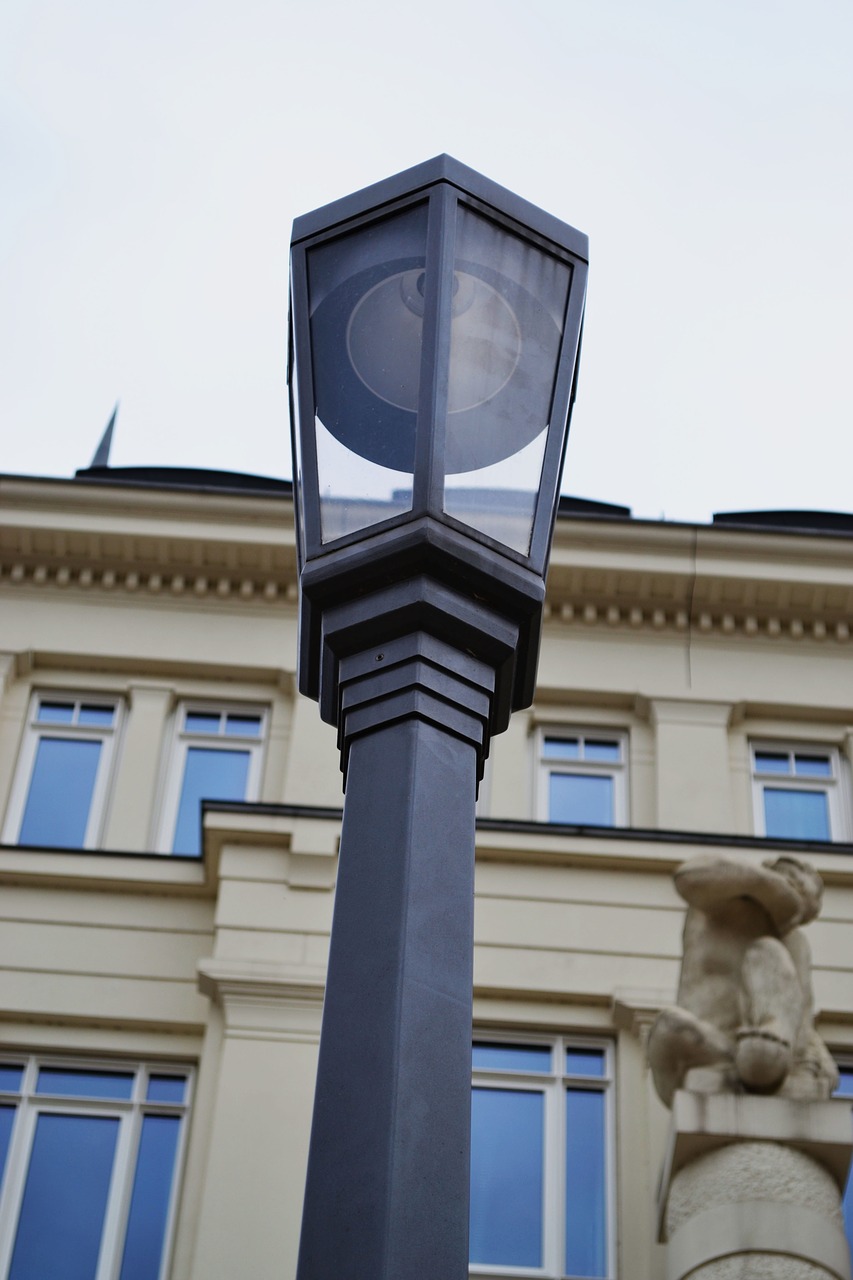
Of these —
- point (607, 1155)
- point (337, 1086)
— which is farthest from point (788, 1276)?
point (337, 1086)

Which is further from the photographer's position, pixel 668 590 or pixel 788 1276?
pixel 668 590

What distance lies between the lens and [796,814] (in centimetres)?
1756

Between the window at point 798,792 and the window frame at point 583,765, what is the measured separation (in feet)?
4.11

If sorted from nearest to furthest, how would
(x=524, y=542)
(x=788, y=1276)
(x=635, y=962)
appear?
(x=524, y=542) < (x=788, y=1276) < (x=635, y=962)

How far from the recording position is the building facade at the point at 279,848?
14453 millimetres

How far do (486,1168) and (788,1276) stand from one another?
4616mm

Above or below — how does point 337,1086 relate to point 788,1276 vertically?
below

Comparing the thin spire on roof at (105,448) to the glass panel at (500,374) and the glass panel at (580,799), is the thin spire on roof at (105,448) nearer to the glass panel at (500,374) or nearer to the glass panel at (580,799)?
the glass panel at (580,799)

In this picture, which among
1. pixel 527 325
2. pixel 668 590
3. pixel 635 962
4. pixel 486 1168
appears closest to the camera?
pixel 527 325

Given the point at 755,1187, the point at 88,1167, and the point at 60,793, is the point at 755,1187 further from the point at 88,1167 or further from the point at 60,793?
the point at 60,793

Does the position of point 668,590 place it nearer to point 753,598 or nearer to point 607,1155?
point 753,598

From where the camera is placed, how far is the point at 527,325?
3982 millimetres

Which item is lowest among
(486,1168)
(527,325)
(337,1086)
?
(337,1086)

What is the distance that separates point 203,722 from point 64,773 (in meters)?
1.42
